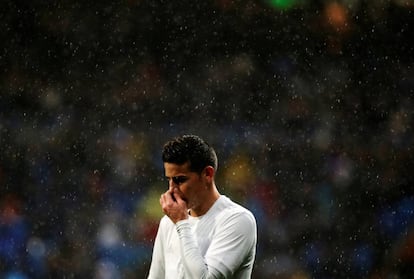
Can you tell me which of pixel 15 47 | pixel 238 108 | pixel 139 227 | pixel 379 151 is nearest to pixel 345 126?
pixel 379 151

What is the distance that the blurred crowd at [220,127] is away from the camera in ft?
12.3

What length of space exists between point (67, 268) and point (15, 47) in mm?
1167

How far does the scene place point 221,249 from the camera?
5.46ft

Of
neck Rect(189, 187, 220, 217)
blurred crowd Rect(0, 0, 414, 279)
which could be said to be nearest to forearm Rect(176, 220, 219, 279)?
neck Rect(189, 187, 220, 217)

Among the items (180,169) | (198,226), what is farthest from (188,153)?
(198,226)

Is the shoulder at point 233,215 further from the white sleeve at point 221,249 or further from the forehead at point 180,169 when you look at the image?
the forehead at point 180,169

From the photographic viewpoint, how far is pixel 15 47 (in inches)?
160

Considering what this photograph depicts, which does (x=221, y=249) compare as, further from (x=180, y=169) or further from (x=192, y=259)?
(x=180, y=169)

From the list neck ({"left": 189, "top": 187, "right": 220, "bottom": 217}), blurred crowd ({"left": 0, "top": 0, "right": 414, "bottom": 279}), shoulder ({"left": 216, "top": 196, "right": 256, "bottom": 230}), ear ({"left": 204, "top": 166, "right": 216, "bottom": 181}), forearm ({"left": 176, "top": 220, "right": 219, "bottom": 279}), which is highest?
blurred crowd ({"left": 0, "top": 0, "right": 414, "bottom": 279})

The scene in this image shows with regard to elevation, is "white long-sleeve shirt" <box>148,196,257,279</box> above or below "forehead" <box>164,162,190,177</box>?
below

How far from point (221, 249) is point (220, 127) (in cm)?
221

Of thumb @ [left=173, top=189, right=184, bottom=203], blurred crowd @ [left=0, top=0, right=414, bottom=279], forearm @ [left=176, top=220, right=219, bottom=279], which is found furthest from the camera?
blurred crowd @ [left=0, top=0, right=414, bottom=279]

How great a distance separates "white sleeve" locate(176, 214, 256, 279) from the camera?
64.1 inches

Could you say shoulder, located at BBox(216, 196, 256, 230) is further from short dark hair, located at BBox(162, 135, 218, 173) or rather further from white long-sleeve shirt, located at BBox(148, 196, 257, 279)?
short dark hair, located at BBox(162, 135, 218, 173)
